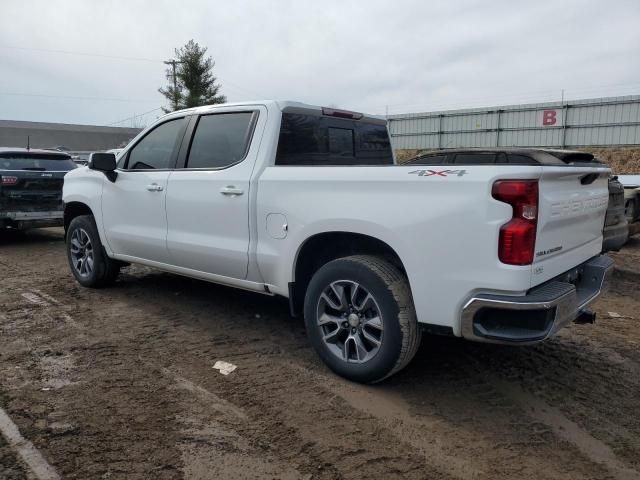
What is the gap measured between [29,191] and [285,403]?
770 cm

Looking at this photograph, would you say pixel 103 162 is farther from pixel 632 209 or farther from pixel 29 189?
pixel 632 209

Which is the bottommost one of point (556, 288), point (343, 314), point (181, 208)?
point (343, 314)

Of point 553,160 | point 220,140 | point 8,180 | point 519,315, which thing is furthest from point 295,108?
point 8,180

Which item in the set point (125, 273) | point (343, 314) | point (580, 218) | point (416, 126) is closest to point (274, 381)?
point (343, 314)

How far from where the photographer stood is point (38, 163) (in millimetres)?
9555

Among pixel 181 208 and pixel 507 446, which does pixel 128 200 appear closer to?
pixel 181 208

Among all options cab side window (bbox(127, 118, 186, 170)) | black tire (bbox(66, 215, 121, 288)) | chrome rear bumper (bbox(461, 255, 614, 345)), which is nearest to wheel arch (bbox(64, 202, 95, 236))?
black tire (bbox(66, 215, 121, 288))

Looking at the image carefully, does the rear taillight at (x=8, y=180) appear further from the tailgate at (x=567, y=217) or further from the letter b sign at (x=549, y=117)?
the letter b sign at (x=549, y=117)

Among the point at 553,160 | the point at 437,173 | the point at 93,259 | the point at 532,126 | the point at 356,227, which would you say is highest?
the point at 532,126

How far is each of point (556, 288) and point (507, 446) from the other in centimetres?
92

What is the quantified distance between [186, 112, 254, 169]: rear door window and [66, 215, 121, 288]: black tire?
184 cm

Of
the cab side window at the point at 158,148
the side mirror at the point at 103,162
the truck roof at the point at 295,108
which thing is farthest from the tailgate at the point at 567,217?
the side mirror at the point at 103,162

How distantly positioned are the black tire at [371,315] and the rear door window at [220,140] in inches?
51.9

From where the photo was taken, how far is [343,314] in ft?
11.8
